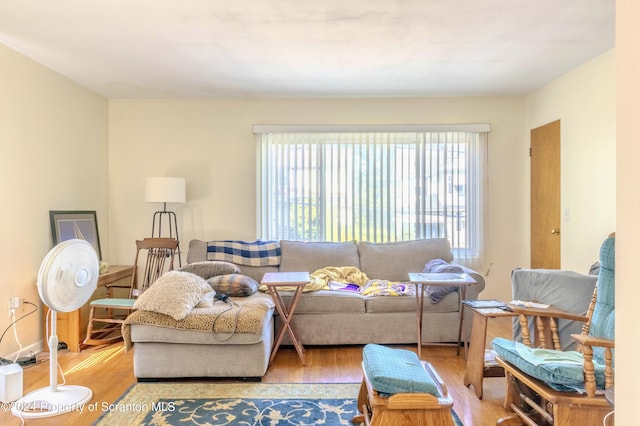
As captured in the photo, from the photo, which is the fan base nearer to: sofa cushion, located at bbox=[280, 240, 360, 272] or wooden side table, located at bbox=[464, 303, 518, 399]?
sofa cushion, located at bbox=[280, 240, 360, 272]

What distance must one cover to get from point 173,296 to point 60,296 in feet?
2.16

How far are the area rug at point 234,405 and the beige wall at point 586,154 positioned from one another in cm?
218

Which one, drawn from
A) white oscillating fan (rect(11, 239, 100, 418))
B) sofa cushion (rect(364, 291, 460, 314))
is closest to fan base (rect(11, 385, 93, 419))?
white oscillating fan (rect(11, 239, 100, 418))

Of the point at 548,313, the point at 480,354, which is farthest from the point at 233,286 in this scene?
the point at 548,313

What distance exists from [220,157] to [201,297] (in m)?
2.02

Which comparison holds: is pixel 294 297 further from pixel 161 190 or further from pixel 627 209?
pixel 627 209

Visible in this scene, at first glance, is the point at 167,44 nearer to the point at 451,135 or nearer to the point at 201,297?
the point at 201,297

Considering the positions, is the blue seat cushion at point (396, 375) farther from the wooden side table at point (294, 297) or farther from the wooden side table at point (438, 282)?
the wooden side table at point (438, 282)

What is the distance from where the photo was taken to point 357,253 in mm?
4094

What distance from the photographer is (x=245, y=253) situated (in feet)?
12.8

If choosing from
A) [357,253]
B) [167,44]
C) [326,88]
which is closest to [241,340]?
[357,253]

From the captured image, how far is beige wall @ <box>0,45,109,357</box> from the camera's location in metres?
3.02

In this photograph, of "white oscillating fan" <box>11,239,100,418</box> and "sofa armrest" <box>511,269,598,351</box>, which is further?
"sofa armrest" <box>511,269,598,351</box>

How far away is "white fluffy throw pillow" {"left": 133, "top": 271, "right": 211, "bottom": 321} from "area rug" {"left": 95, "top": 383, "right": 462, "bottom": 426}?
1.60 feet
